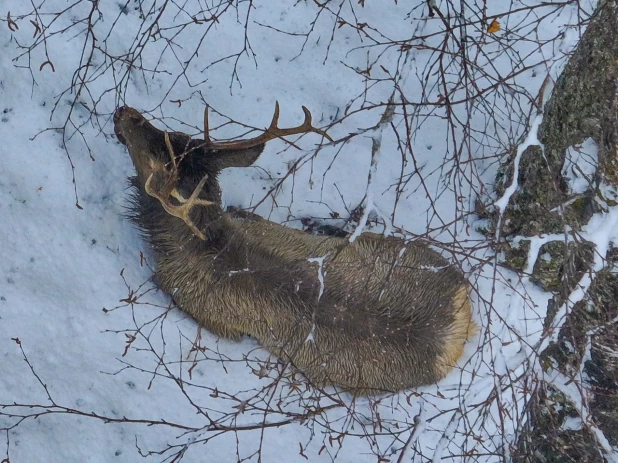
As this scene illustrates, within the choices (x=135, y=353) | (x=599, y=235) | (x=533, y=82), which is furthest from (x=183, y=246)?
(x=533, y=82)

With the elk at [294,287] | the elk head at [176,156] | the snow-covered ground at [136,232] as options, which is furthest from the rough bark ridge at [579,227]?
the elk head at [176,156]

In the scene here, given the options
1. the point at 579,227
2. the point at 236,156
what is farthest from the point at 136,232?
the point at 579,227

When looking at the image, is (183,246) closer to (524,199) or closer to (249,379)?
(249,379)

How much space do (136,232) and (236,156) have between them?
1375 millimetres

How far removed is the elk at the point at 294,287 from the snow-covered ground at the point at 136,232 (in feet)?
0.82

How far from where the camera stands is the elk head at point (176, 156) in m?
4.57

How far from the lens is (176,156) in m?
4.62

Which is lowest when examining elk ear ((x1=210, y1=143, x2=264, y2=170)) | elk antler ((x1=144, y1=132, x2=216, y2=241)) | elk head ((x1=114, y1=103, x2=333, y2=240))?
elk antler ((x1=144, y1=132, x2=216, y2=241))

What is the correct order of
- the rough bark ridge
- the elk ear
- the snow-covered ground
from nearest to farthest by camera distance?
the rough bark ridge < the elk ear < the snow-covered ground

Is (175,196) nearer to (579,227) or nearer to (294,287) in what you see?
(294,287)

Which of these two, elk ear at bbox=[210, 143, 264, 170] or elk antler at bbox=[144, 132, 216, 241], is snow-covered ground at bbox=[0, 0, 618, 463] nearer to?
elk ear at bbox=[210, 143, 264, 170]

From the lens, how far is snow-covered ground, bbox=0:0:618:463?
17.7 feet

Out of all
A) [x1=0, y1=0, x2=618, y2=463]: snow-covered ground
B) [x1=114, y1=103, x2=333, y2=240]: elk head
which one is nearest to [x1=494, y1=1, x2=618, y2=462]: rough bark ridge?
[x1=0, y1=0, x2=618, y2=463]: snow-covered ground

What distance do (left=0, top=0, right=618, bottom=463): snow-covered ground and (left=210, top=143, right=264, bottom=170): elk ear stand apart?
19.9 inches
